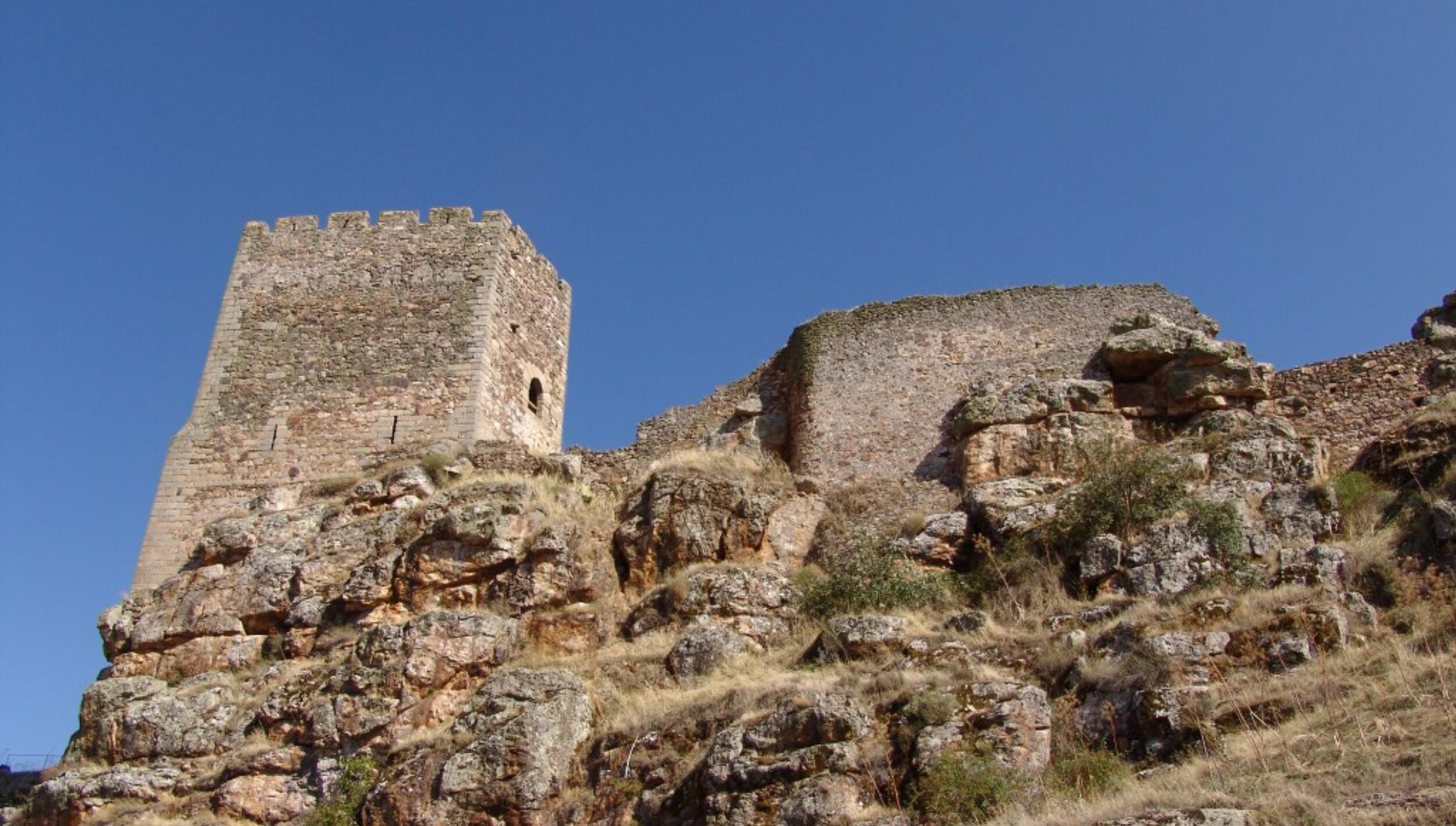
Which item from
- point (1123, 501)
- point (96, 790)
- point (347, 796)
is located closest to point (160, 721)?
point (96, 790)

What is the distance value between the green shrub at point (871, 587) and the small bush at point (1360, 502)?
421 centimetres

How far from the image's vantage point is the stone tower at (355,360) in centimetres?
1938

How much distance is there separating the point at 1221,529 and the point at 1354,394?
5077 millimetres

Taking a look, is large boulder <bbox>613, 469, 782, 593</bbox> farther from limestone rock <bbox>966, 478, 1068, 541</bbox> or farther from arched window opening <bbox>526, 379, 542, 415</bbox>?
arched window opening <bbox>526, 379, 542, 415</bbox>

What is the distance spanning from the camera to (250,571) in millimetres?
16188

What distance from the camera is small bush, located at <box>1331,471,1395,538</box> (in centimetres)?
1327

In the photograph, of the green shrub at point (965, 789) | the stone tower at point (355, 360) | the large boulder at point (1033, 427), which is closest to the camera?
the green shrub at point (965, 789)

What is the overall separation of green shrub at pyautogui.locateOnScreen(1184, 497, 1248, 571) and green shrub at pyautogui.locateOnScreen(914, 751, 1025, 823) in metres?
4.21

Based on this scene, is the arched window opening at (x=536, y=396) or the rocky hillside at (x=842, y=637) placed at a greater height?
the arched window opening at (x=536, y=396)

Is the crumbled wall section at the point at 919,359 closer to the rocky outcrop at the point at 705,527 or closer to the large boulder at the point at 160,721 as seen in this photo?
the rocky outcrop at the point at 705,527

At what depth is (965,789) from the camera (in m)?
9.43

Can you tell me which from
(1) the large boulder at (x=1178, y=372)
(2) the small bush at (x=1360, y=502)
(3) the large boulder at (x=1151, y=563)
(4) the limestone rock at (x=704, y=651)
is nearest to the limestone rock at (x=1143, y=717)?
(3) the large boulder at (x=1151, y=563)

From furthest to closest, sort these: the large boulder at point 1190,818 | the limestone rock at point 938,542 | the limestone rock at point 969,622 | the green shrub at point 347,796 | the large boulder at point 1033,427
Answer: the large boulder at point 1033,427
the limestone rock at point 938,542
the limestone rock at point 969,622
the green shrub at point 347,796
the large boulder at point 1190,818

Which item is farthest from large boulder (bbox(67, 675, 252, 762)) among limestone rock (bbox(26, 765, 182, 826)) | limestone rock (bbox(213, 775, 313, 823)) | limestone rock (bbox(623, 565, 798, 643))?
limestone rock (bbox(623, 565, 798, 643))
